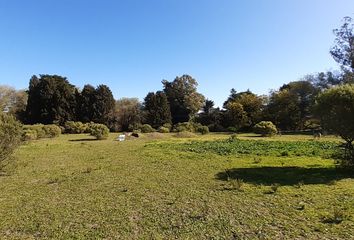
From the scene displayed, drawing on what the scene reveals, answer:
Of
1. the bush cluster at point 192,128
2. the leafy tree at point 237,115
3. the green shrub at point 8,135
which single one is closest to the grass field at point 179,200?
the green shrub at point 8,135

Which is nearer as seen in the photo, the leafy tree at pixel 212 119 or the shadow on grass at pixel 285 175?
the shadow on grass at pixel 285 175

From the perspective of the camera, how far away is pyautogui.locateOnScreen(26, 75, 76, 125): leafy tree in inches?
2114

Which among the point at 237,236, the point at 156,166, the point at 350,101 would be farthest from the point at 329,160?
the point at 237,236

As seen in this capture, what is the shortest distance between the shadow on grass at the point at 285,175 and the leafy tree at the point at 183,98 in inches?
2009

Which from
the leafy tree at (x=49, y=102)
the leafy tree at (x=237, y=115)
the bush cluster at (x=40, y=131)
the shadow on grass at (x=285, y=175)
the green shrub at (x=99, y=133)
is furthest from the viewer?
the leafy tree at (x=237, y=115)

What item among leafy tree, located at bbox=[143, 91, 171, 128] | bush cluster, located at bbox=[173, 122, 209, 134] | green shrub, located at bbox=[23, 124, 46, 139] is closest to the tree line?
leafy tree, located at bbox=[143, 91, 171, 128]

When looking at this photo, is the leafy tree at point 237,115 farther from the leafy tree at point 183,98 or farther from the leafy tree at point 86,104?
the leafy tree at point 86,104

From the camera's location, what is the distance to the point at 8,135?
13.8 metres

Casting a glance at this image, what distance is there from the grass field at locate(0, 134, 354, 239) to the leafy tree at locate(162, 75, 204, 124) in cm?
4928

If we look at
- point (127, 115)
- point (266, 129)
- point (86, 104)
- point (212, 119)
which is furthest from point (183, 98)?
point (266, 129)

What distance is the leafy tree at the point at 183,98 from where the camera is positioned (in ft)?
216

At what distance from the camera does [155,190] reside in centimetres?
1080

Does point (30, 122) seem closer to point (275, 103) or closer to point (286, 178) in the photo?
point (275, 103)

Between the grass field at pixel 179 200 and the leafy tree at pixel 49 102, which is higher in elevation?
the leafy tree at pixel 49 102
